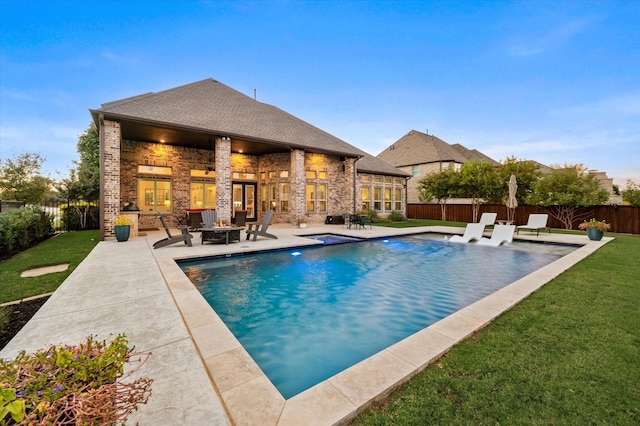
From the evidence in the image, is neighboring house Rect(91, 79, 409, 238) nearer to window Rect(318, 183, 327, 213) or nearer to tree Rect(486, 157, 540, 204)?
window Rect(318, 183, 327, 213)

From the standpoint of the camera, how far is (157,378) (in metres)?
2.12

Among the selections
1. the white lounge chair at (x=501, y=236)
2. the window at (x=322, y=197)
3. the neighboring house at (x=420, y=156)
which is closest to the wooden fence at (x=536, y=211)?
the neighboring house at (x=420, y=156)

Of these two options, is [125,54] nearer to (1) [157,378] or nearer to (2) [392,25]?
(2) [392,25]

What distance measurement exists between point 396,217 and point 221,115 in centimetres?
1375

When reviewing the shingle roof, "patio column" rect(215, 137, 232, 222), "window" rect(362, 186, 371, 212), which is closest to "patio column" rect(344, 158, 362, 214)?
the shingle roof

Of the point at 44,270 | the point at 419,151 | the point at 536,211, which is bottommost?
the point at 44,270

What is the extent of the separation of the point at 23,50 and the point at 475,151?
42.1 metres

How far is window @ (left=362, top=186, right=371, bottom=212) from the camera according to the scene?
62.6 ft

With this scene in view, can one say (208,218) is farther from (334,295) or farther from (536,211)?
(536,211)

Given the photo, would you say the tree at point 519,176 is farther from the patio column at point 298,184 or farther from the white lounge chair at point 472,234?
the patio column at point 298,184

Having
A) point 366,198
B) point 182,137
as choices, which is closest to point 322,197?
point 366,198

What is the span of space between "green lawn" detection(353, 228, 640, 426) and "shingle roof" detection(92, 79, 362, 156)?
37.8 ft

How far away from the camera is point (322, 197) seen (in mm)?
16609

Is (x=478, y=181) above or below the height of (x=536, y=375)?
above
